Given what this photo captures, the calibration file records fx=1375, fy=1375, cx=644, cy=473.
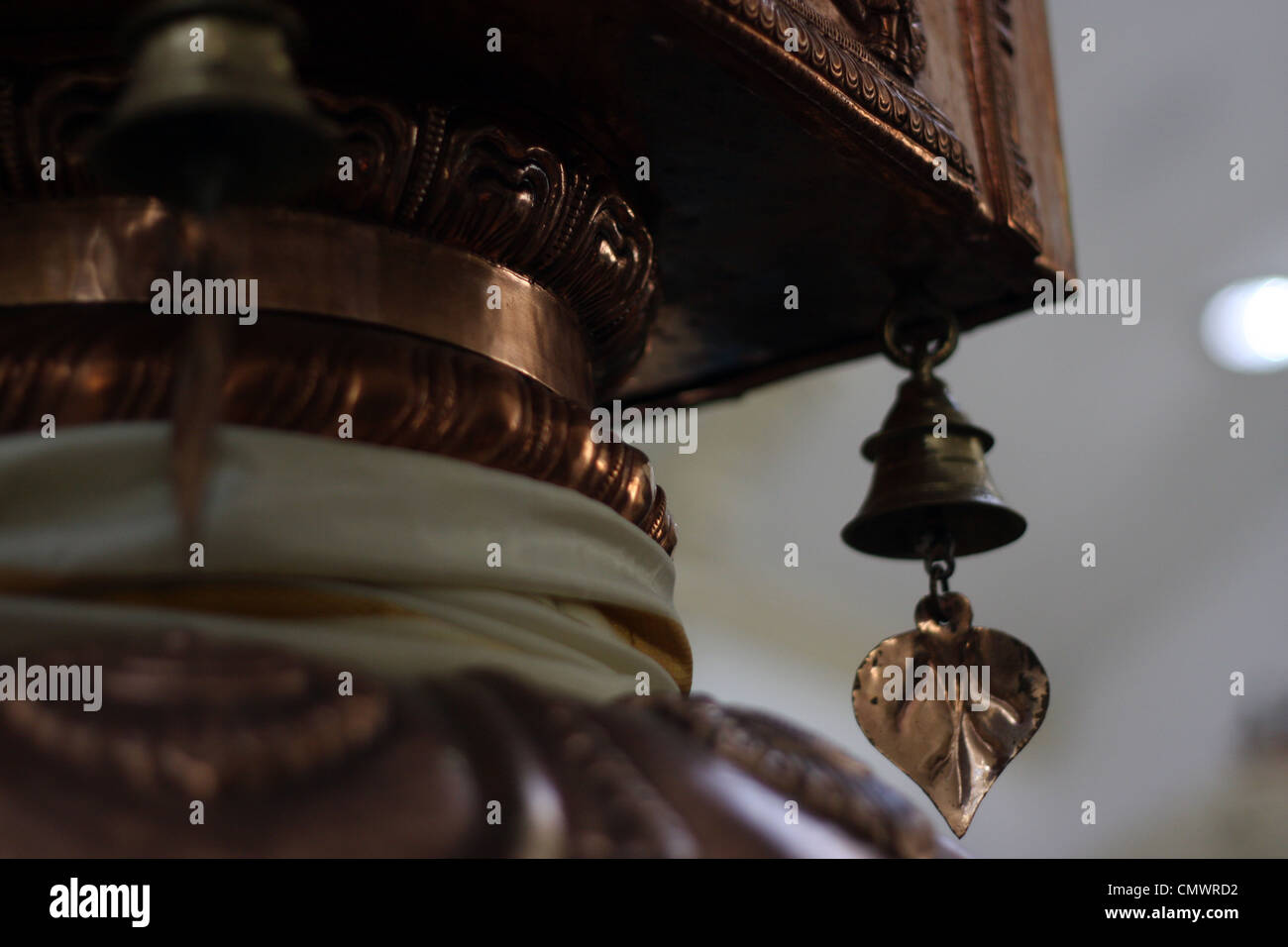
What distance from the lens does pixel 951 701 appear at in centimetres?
79

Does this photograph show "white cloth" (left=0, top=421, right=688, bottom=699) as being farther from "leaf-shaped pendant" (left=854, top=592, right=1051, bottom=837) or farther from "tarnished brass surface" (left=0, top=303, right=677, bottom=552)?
"leaf-shaped pendant" (left=854, top=592, right=1051, bottom=837)

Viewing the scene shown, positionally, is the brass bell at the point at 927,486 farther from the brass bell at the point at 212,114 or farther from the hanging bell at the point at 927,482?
A: the brass bell at the point at 212,114

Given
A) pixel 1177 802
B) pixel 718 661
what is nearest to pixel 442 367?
pixel 718 661

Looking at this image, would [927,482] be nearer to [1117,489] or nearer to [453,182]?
[453,182]

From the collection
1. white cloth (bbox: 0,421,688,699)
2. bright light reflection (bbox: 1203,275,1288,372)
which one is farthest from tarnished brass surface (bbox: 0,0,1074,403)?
bright light reflection (bbox: 1203,275,1288,372)

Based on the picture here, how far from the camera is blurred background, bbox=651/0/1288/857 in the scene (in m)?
2.73

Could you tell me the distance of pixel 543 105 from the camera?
0.56 meters

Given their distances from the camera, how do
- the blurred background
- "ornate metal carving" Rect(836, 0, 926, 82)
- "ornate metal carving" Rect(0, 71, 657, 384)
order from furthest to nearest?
the blurred background, "ornate metal carving" Rect(836, 0, 926, 82), "ornate metal carving" Rect(0, 71, 657, 384)

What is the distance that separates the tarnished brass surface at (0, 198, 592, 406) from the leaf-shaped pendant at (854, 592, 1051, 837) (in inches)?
13.8

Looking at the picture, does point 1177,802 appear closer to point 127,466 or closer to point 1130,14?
point 1130,14

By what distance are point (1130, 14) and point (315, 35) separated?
2.39m

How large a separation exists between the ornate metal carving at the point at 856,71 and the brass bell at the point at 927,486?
0.16 m

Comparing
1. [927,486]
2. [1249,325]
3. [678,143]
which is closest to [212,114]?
[678,143]

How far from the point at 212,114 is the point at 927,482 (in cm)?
50
